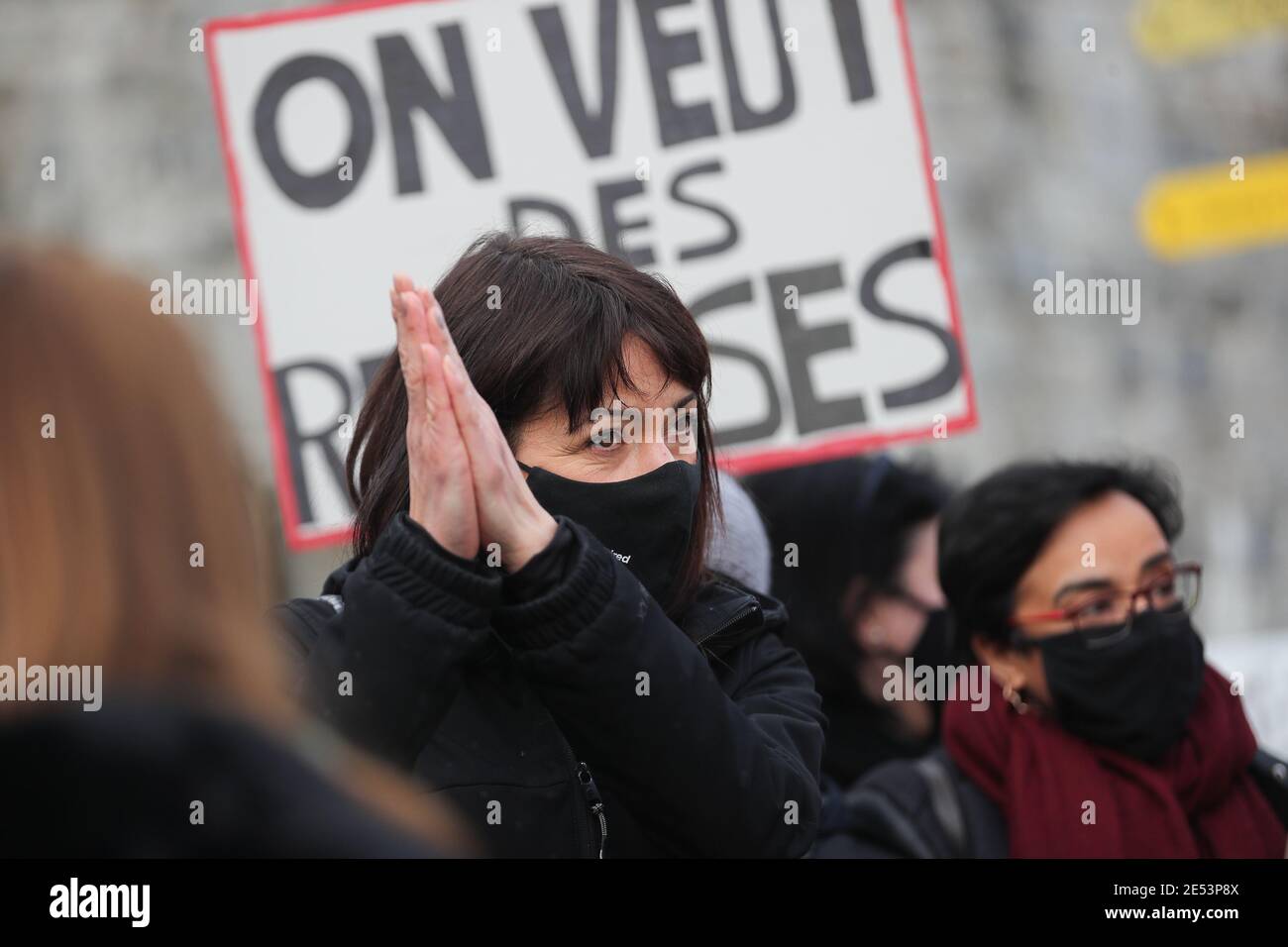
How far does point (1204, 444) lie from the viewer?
242 inches

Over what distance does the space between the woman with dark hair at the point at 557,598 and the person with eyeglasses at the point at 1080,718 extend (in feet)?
2.38

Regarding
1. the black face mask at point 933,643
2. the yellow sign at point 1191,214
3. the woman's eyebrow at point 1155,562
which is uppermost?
the yellow sign at point 1191,214

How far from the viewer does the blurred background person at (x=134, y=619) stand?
0.90 m

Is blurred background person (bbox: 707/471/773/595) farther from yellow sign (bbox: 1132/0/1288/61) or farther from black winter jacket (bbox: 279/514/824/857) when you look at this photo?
yellow sign (bbox: 1132/0/1288/61)

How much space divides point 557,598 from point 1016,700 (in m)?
1.36

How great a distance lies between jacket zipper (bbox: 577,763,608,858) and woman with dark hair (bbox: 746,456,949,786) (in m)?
1.66

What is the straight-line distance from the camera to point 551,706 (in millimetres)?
1632

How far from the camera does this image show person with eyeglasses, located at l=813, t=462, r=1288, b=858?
2557mm

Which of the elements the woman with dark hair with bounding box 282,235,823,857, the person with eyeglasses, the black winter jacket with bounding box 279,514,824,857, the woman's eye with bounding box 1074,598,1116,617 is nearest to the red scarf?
the person with eyeglasses

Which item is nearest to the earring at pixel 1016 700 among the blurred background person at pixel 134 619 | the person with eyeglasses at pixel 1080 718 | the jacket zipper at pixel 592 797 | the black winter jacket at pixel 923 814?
the person with eyeglasses at pixel 1080 718

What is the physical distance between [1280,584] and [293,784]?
19.4 ft

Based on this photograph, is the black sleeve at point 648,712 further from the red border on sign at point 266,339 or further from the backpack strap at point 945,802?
the red border on sign at point 266,339

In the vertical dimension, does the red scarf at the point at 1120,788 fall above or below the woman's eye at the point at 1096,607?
below
